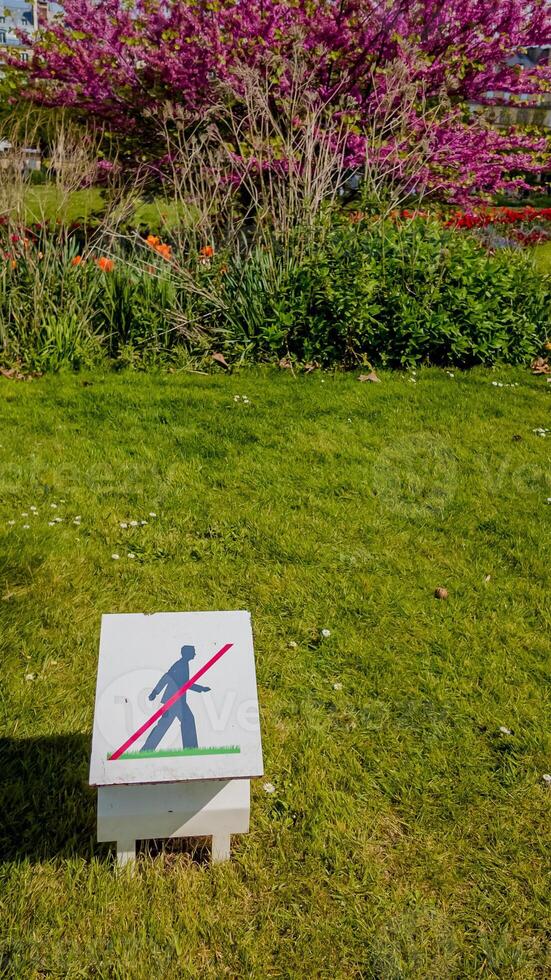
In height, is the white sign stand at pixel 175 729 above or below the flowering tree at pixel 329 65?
below

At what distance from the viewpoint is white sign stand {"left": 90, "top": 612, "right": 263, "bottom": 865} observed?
6.05 ft

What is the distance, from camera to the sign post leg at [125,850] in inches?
82.4

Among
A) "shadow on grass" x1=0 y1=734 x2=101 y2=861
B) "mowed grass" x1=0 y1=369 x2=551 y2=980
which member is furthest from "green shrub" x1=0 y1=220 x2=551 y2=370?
"shadow on grass" x1=0 y1=734 x2=101 y2=861

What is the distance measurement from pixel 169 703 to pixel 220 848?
0.59m

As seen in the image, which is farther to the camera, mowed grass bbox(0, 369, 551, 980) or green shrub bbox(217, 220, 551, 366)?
green shrub bbox(217, 220, 551, 366)

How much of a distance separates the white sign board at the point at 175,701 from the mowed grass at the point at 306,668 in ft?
1.90

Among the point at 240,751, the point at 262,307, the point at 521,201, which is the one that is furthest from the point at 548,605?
→ the point at 521,201

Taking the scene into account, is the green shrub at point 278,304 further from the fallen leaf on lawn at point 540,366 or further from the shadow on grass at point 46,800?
the shadow on grass at point 46,800

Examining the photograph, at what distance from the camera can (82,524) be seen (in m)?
3.88

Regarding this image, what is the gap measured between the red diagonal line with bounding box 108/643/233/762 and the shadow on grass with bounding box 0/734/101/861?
0.64m

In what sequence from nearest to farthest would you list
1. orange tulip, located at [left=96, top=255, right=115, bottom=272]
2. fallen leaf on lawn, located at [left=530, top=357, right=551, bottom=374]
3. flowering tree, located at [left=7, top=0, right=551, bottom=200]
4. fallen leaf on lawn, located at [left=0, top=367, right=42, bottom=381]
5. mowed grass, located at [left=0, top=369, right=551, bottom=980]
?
mowed grass, located at [left=0, top=369, right=551, bottom=980]
fallen leaf on lawn, located at [left=0, top=367, right=42, bottom=381]
orange tulip, located at [left=96, top=255, right=115, bottom=272]
fallen leaf on lawn, located at [left=530, top=357, right=551, bottom=374]
flowering tree, located at [left=7, top=0, right=551, bottom=200]

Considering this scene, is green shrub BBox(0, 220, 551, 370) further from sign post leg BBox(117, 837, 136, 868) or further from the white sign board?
sign post leg BBox(117, 837, 136, 868)

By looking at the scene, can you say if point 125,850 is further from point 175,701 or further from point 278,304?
point 278,304

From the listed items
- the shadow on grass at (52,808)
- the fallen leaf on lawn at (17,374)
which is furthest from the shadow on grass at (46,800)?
the fallen leaf on lawn at (17,374)
